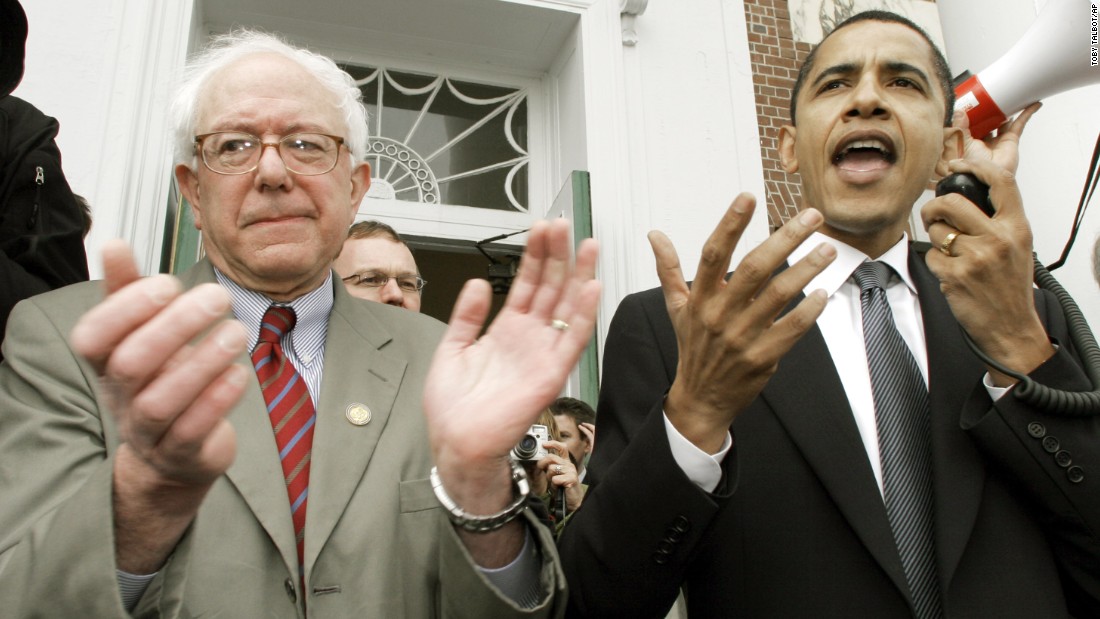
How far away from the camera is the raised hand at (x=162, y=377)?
943 millimetres

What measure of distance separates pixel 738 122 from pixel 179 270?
327cm

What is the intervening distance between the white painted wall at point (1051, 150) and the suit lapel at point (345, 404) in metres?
3.44

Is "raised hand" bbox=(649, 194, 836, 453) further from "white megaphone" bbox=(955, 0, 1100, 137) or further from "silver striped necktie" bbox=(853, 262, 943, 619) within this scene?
"white megaphone" bbox=(955, 0, 1100, 137)

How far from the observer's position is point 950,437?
155 centimetres

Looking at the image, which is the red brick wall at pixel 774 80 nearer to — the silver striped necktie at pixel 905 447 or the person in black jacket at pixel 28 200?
the silver striped necktie at pixel 905 447

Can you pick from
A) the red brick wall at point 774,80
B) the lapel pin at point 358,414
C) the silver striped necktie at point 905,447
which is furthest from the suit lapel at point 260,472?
the red brick wall at point 774,80

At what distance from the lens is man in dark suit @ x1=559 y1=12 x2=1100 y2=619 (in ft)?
4.33

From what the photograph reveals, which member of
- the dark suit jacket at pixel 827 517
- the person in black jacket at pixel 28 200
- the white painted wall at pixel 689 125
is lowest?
the dark suit jacket at pixel 827 517

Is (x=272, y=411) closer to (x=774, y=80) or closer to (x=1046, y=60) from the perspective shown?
(x=1046, y=60)

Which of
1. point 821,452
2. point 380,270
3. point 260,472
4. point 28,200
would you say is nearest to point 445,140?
point 380,270

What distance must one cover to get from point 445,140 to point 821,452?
13.8ft

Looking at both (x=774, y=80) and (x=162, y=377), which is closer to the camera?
(x=162, y=377)

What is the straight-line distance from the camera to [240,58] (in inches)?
75.6

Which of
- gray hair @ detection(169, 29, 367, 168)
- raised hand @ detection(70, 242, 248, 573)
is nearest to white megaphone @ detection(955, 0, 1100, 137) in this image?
gray hair @ detection(169, 29, 367, 168)
